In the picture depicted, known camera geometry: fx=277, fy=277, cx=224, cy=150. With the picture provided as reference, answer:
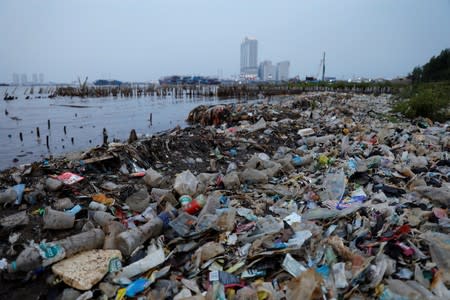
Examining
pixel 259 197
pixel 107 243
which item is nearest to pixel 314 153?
pixel 259 197

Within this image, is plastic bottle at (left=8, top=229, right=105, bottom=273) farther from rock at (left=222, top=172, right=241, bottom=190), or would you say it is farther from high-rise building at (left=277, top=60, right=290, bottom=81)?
high-rise building at (left=277, top=60, right=290, bottom=81)

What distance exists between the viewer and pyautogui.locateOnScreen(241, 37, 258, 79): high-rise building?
421ft

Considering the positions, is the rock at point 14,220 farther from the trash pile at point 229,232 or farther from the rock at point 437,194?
the rock at point 437,194

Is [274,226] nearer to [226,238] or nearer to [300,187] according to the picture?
[226,238]

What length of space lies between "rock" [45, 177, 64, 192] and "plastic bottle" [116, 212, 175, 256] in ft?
4.78

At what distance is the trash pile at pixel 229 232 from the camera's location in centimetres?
193

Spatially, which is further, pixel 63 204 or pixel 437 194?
pixel 63 204

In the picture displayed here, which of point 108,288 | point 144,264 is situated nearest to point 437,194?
point 144,264

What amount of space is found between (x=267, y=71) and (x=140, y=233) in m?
129

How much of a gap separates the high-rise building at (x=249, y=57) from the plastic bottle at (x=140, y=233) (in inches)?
5087

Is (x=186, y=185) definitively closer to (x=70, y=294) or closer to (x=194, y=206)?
(x=194, y=206)

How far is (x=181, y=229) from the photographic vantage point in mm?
2660

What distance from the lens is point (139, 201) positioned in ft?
11.3

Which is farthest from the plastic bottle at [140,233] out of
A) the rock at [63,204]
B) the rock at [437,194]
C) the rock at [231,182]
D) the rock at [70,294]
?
the rock at [437,194]
